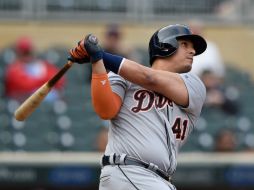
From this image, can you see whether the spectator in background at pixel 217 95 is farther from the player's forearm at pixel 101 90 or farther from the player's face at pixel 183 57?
the player's forearm at pixel 101 90

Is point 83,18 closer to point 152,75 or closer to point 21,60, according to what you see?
point 21,60

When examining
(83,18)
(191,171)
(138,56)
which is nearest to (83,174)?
(191,171)

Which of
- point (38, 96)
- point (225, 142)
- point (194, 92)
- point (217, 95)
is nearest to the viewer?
point (194, 92)

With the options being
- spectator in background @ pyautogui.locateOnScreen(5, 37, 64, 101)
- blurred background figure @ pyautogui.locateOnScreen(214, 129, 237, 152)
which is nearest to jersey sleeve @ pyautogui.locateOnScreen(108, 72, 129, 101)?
blurred background figure @ pyautogui.locateOnScreen(214, 129, 237, 152)

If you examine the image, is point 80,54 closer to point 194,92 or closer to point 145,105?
point 145,105

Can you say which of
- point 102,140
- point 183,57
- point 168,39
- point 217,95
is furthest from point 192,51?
point 217,95

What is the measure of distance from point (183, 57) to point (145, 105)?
1.25ft

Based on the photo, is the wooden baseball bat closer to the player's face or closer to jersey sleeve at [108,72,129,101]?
jersey sleeve at [108,72,129,101]

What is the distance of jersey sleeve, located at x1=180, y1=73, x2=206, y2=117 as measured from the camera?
16.7 ft

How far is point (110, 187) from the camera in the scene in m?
4.93

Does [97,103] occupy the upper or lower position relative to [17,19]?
upper

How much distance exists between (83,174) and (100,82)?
3.67 metres

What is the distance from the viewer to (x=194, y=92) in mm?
5102

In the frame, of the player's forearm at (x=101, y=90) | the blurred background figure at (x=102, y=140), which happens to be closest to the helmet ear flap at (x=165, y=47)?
the player's forearm at (x=101, y=90)
